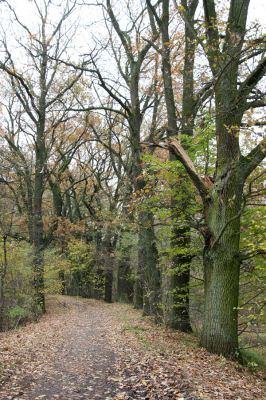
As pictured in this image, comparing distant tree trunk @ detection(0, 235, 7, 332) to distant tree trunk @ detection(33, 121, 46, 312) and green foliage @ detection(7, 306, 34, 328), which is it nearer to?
green foliage @ detection(7, 306, 34, 328)

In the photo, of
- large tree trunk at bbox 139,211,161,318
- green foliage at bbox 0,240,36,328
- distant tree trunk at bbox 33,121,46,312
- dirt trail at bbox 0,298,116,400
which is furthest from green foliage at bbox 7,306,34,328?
large tree trunk at bbox 139,211,161,318

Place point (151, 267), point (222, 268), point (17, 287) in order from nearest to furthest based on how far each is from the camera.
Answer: point (222, 268), point (151, 267), point (17, 287)

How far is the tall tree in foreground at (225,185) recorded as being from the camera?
8.64m

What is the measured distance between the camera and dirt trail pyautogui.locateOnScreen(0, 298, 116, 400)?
6.29 m

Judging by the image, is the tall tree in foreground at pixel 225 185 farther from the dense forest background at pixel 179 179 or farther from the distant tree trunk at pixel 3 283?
the distant tree trunk at pixel 3 283

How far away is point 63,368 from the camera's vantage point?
8.02 meters

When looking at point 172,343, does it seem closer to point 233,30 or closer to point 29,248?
point 233,30

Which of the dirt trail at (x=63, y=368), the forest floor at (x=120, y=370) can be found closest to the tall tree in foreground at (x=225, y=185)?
the forest floor at (x=120, y=370)

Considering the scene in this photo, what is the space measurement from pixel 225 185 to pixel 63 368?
17.5 ft

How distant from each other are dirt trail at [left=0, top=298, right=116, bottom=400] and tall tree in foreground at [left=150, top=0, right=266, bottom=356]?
8.55 ft

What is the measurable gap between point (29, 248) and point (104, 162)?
574 inches

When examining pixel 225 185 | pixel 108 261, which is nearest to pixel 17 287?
pixel 225 185

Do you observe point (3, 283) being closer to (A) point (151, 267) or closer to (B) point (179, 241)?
(A) point (151, 267)

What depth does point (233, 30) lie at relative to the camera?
29.4 ft
